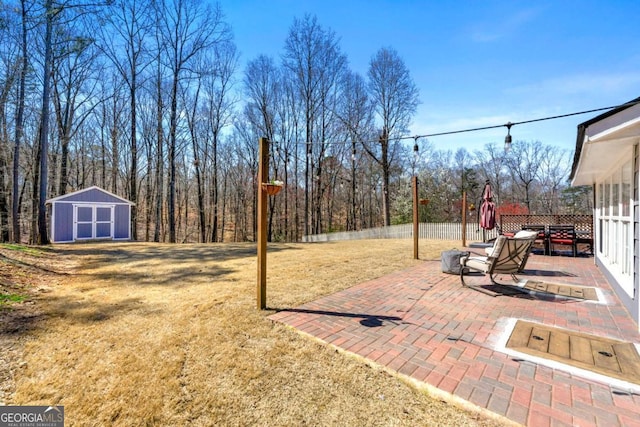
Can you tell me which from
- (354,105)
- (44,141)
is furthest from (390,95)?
(44,141)

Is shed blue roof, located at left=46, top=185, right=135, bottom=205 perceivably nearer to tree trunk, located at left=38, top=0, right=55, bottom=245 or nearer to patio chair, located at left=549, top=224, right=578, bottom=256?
tree trunk, located at left=38, top=0, right=55, bottom=245

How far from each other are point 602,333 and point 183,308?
488 centimetres

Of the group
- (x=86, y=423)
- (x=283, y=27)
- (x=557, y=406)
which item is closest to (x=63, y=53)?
(x=283, y=27)

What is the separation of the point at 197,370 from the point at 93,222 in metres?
14.3

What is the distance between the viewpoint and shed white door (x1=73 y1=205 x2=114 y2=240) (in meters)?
12.9

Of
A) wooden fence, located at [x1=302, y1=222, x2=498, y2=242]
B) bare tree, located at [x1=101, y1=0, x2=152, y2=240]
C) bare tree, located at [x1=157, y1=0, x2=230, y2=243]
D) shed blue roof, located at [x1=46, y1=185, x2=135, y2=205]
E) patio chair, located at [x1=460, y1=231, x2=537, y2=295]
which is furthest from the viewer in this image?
bare tree, located at [x1=157, y1=0, x2=230, y2=243]

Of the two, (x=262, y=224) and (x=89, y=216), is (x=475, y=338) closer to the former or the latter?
(x=262, y=224)

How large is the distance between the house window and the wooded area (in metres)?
5.71

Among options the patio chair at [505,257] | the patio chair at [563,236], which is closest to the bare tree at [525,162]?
the patio chair at [563,236]

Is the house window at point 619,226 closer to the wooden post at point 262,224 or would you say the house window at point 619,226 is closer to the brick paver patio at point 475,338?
the brick paver patio at point 475,338

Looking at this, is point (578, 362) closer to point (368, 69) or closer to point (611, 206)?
point (611, 206)

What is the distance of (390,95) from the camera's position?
805 inches

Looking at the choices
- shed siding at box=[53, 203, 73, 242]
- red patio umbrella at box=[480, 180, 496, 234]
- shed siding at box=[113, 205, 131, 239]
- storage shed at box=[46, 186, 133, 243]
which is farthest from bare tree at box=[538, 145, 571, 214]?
shed siding at box=[53, 203, 73, 242]

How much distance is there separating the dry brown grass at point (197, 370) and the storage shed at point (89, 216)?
1030 cm
